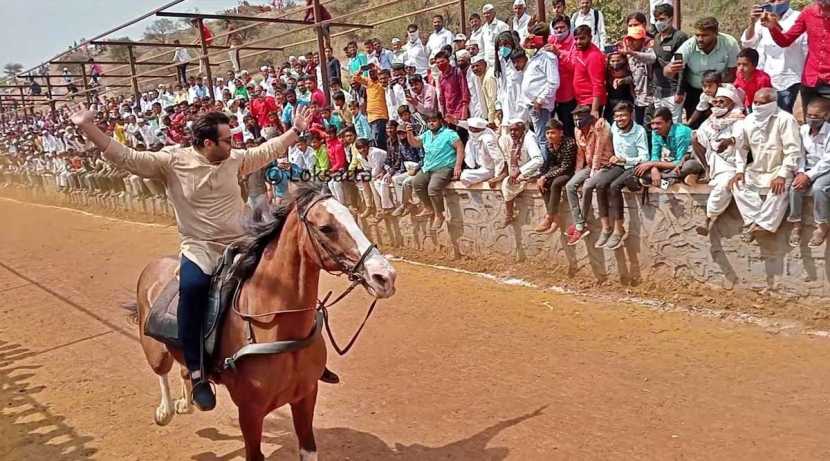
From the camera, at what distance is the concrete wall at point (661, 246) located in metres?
6.52

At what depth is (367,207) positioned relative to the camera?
1176cm

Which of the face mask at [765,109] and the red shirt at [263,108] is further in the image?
the red shirt at [263,108]

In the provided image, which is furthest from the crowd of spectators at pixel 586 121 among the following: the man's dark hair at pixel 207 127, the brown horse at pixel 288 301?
the brown horse at pixel 288 301

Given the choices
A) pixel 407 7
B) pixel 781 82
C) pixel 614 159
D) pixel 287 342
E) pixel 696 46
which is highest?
pixel 407 7

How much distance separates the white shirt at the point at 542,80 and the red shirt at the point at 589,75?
0.28m

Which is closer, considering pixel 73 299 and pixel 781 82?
pixel 781 82

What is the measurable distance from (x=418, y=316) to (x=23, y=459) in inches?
171

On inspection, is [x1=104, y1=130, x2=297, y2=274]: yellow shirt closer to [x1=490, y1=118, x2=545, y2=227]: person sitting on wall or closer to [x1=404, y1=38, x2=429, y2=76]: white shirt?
[x1=490, y1=118, x2=545, y2=227]: person sitting on wall

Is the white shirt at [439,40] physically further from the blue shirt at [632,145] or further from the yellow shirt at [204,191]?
the yellow shirt at [204,191]

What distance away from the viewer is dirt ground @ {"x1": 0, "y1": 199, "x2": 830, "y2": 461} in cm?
475

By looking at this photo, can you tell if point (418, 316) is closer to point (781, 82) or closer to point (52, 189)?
point (781, 82)

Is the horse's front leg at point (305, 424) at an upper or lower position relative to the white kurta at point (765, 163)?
lower

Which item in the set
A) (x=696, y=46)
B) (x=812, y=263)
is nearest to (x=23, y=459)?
(x=812, y=263)

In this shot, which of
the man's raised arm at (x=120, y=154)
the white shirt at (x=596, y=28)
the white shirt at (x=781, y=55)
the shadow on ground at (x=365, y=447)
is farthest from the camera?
the white shirt at (x=596, y=28)
